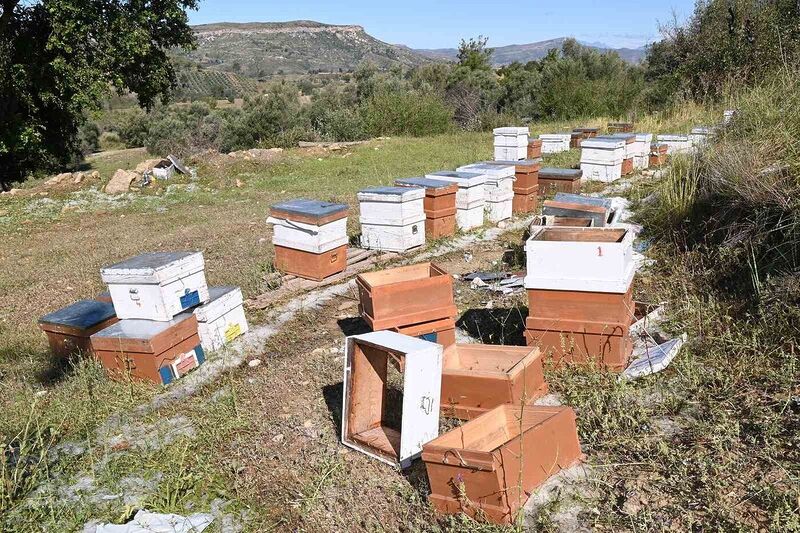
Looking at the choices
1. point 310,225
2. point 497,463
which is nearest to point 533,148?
point 310,225

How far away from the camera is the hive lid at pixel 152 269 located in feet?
14.6

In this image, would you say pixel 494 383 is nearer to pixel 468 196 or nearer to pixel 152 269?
pixel 152 269

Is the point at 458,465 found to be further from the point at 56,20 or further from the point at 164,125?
the point at 164,125

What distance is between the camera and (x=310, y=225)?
629cm

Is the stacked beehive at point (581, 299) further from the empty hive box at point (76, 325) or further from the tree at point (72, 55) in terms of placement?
the tree at point (72, 55)

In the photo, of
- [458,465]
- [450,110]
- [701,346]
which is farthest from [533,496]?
[450,110]

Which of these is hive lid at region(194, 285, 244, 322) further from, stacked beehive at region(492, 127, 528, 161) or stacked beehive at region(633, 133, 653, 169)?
stacked beehive at region(633, 133, 653, 169)

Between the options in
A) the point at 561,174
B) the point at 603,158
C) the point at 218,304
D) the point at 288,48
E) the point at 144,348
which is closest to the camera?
the point at 144,348

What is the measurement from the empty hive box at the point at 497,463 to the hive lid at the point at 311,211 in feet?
11.6

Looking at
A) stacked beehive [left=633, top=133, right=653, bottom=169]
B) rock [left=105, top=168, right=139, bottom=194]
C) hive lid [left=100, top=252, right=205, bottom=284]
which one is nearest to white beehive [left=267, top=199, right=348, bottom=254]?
hive lid [left=100, top=252, right=205, bottom=284]

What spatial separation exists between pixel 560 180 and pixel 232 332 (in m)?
6.53

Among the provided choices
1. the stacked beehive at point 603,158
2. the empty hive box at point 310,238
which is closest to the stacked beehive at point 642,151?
the stacked beehive at point 603,158

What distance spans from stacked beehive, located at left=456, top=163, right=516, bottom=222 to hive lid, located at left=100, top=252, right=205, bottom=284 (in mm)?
4863

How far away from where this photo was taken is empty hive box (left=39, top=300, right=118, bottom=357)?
4801mm
